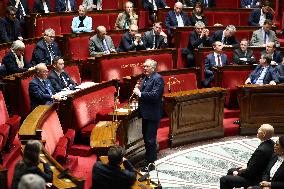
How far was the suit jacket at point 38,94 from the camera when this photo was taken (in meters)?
5.05

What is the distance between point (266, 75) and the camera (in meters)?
6.20

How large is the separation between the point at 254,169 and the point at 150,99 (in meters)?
1.26

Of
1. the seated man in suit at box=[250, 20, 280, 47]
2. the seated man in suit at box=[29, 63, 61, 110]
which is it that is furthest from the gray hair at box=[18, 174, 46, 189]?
the seated man in suit at box=[250, 20, 280, 47]

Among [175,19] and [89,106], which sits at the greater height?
[175,19]

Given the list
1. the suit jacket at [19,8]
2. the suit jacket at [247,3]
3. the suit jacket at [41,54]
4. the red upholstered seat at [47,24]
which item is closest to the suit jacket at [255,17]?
the suit jacket at [247,3]

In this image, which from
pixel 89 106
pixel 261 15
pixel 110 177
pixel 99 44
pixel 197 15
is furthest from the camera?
pixel 261 15

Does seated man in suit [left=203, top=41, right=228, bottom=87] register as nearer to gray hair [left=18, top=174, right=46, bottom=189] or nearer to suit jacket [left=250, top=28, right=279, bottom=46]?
suit jacket [left=250, top=28, right=279, bottom=46]

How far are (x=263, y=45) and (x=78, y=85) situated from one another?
2553 millimetres

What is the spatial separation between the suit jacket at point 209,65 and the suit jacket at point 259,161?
250 centimetres

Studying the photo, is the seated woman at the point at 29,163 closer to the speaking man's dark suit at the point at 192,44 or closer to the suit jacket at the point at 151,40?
the suit jacket at the point at 151,40

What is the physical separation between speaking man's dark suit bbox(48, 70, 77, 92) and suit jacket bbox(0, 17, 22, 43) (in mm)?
1378

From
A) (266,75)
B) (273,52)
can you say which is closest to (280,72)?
(266,75)

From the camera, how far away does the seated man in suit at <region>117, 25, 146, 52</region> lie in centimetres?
676

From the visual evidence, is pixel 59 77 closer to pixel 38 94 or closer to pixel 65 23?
pixel 38 94
